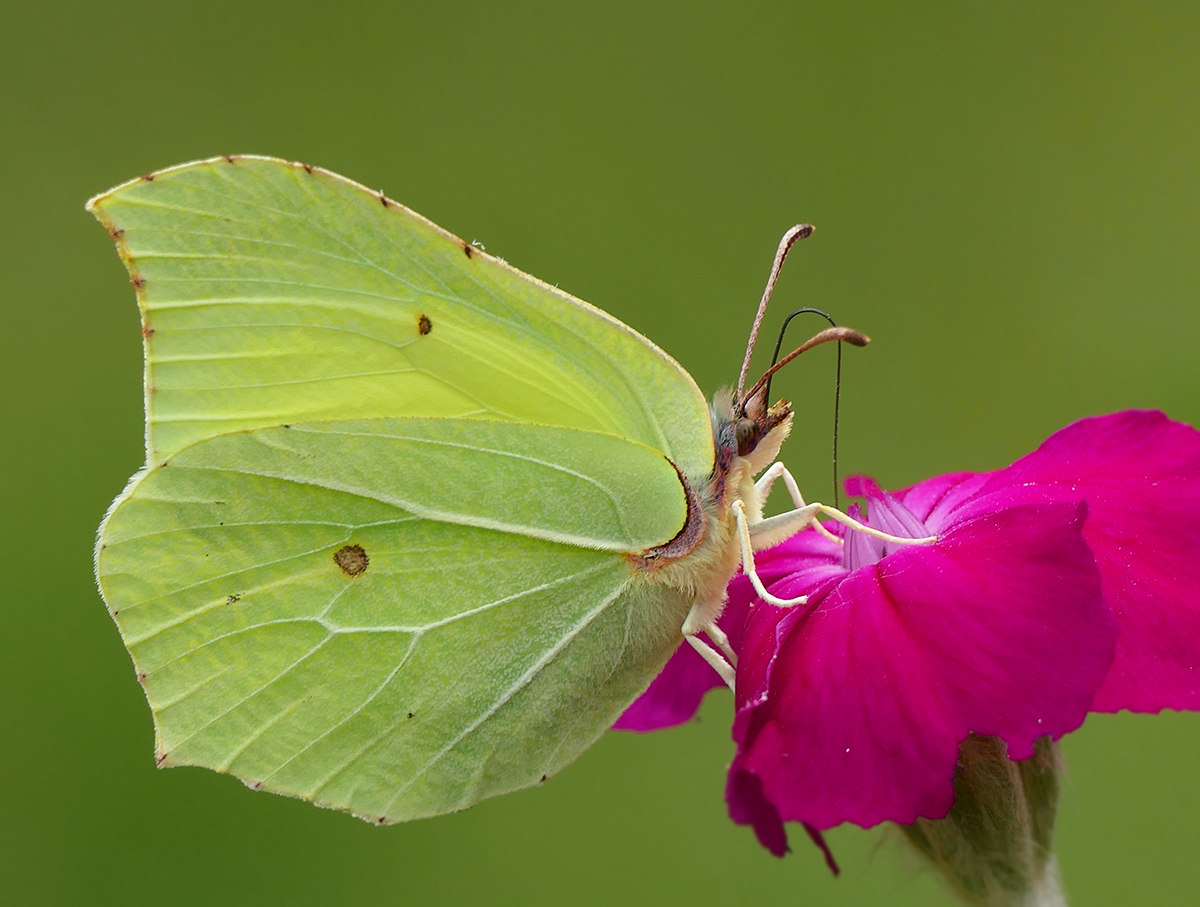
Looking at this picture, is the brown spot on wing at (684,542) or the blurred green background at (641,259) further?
the blurred green background at (641,259)

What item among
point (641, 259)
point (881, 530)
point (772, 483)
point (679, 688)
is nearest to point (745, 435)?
point (772, 483)

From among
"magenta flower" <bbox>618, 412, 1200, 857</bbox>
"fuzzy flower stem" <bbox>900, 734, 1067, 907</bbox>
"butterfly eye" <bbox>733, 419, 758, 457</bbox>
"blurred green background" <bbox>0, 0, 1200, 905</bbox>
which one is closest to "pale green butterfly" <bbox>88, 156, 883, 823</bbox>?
"butterfly eye" <bbox>733, 419, 758, 457</bbox>

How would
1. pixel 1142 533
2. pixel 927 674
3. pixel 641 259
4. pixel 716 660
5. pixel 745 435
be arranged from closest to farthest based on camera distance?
pixel 927 674, pixel 1142 533, pixel 716 660, pixel 745 435, pixel 641 259

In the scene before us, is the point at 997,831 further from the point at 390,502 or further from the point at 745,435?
the point at 390,502

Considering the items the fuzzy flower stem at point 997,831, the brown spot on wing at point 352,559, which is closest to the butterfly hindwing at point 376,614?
the brown spot on wing at point 352,559

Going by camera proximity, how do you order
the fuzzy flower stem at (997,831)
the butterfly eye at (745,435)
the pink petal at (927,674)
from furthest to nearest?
the butterfly eye at (745,435), the fuzzy flower stem at (997,831), the pink petal at (927,674)

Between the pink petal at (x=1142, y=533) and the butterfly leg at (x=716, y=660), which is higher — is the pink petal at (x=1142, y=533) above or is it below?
above

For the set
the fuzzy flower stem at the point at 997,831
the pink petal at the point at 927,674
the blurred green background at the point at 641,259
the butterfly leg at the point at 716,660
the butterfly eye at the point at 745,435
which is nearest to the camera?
the pink petal at the point at 927,674

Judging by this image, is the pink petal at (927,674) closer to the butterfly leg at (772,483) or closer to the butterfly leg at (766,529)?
the butterfly leg at (766,529)
